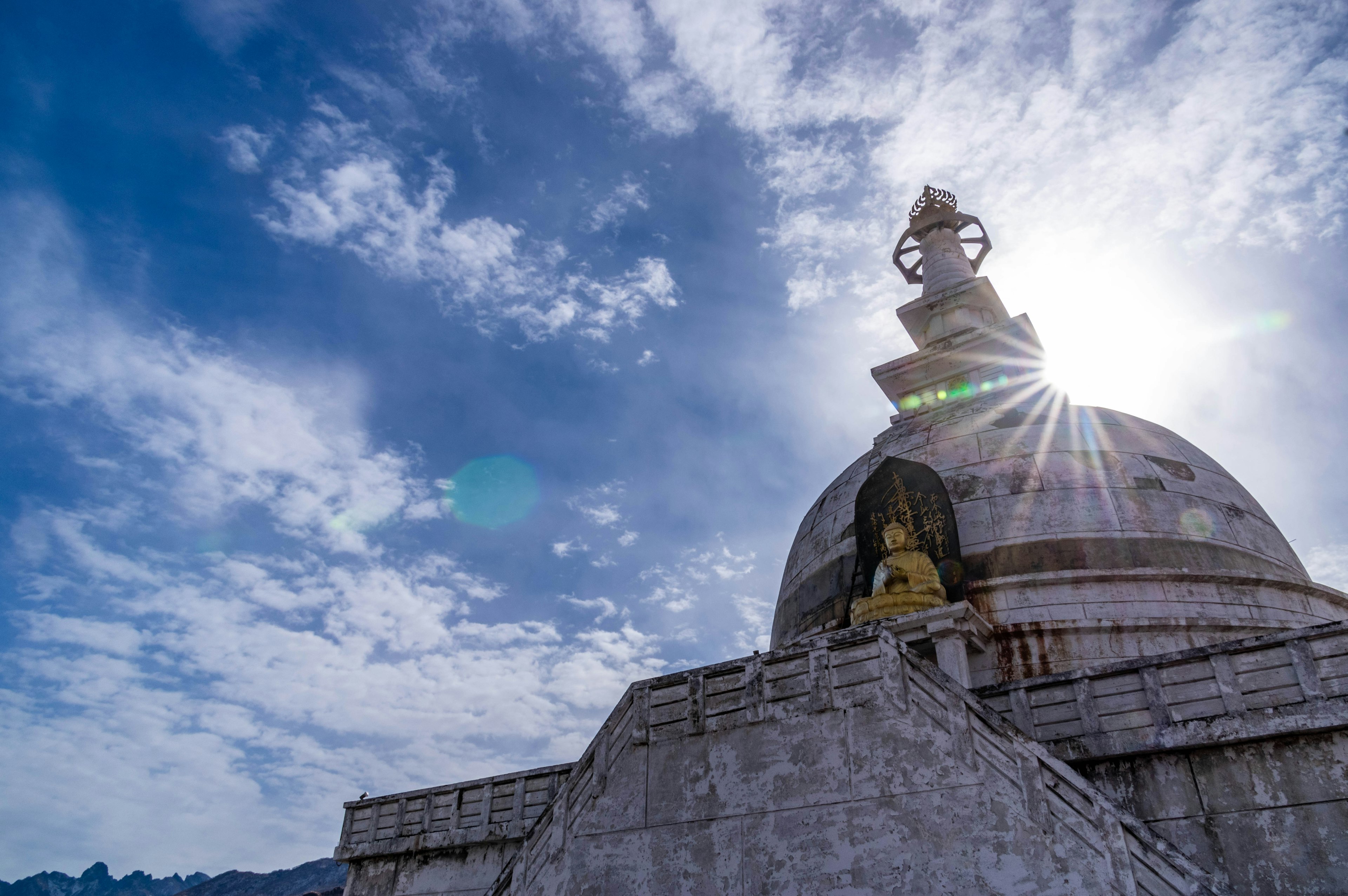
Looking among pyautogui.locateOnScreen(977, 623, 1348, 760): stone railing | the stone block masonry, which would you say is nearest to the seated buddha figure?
pyautogui.locateOnScreen(977, 623, 1348, 760): stone railing

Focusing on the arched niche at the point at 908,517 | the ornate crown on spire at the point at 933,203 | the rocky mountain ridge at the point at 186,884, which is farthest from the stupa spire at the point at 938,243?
the rocky mountain ridge at the point at 186,884

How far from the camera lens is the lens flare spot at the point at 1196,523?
55.5 ft

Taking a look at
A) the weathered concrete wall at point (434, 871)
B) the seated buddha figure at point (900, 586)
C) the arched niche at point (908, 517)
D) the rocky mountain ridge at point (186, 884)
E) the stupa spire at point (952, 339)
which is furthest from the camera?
the rocky mountain ridge at point (186, 884)

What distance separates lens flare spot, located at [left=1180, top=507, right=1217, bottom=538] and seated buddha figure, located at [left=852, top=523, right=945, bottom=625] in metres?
5.04

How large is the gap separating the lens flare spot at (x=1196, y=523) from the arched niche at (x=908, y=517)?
4247mm

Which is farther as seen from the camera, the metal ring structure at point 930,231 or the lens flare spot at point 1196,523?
the metal ring structure at point 930,231

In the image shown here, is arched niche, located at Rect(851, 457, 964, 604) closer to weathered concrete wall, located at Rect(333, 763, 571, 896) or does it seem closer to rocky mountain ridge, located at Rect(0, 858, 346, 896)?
weathered concrete wall, located at Rect(333, 763, 571, 896)

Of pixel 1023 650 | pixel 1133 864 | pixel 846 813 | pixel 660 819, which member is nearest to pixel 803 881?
pixel 846 813

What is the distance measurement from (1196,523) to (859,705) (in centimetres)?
1134

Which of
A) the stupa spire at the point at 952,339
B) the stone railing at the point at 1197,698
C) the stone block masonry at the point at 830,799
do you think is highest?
the stupa spire at the point at 952,339

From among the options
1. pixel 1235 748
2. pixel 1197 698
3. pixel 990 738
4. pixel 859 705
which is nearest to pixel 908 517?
pixel 1197 698

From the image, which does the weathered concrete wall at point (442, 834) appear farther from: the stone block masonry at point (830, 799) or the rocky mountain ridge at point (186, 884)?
the rocky mountain ridge at point (186, 884)

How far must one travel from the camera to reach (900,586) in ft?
52.0

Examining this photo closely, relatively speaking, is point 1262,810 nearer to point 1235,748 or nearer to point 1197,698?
point 1235,748
